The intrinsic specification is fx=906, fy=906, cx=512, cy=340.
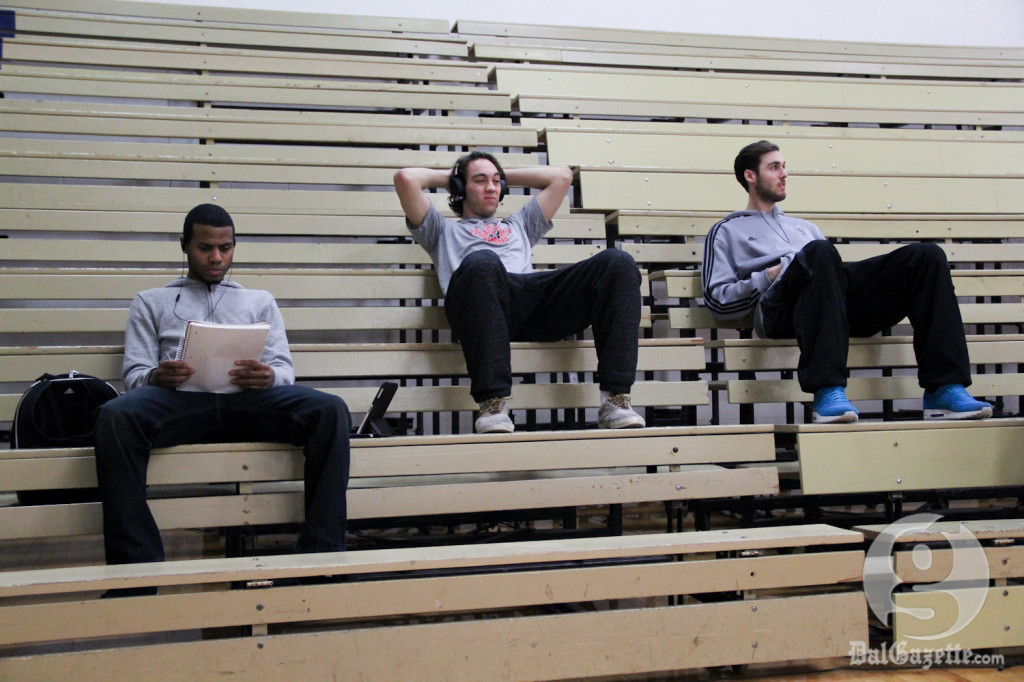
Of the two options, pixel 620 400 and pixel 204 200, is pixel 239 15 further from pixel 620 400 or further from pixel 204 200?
pixel 620 400

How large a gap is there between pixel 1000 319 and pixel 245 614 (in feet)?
6.53

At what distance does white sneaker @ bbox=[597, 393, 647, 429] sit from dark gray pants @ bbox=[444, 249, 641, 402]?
21 mm

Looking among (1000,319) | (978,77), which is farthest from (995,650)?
(978,77)

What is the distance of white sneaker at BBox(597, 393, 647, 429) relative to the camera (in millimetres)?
1749

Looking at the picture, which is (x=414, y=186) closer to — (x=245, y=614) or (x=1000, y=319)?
(x=245, y=614)

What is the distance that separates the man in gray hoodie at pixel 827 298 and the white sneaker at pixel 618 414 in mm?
363

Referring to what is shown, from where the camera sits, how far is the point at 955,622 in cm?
143

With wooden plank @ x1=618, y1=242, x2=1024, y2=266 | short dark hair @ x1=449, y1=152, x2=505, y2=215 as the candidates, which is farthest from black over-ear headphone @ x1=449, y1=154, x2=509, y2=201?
wooden plank @ x1=618, y1=242, x2=1024, y2=266

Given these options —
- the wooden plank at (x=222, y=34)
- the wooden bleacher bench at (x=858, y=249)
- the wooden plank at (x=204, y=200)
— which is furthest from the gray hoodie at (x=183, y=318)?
the wooden plank at (x=222, y=34)

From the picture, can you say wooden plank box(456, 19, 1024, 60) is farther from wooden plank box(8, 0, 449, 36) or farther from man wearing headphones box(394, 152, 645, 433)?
man wearing headphones box(394, 152, 645, 433)

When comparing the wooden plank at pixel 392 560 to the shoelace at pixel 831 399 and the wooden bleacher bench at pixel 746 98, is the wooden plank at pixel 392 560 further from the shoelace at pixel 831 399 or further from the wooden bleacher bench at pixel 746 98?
the wooden bleacher bench at pixel 746 98

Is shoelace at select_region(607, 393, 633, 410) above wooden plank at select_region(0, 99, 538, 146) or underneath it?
underneath

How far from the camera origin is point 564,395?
193 centimetres

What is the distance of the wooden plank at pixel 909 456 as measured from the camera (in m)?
1.72
